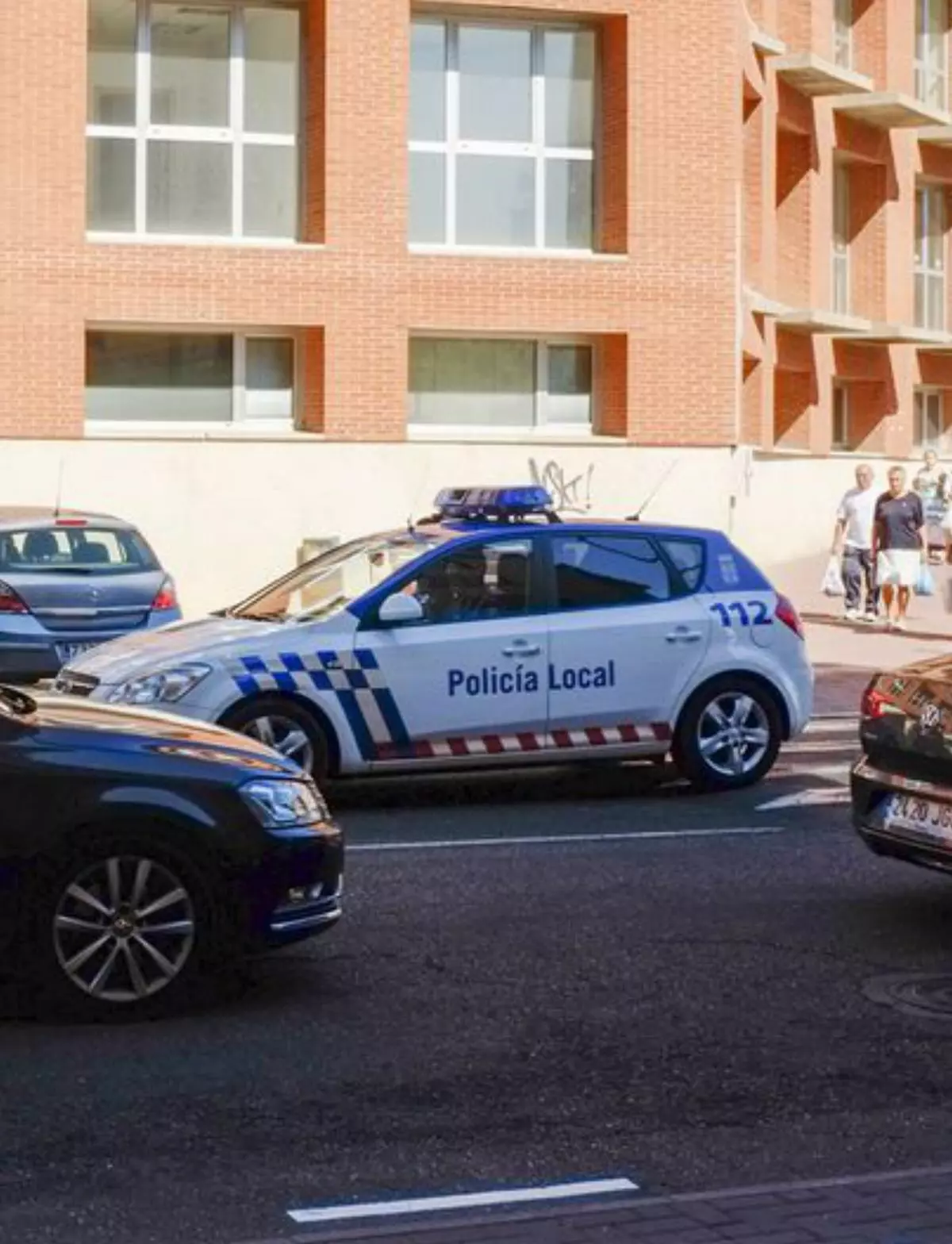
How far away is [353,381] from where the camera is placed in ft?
97.7

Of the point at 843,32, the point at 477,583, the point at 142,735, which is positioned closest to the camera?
the point at 142,735

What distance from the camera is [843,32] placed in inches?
1620

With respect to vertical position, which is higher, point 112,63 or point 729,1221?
point 112,63

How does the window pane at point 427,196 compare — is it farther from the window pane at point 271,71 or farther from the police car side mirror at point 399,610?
the police car side mirror at point 399,610

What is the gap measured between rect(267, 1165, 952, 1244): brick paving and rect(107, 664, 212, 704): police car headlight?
7326mm

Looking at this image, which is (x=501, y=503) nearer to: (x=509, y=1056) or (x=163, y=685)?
(x=163, y=685)

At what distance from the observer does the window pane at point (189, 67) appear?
29484 mm

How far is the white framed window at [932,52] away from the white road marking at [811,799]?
30.1 m

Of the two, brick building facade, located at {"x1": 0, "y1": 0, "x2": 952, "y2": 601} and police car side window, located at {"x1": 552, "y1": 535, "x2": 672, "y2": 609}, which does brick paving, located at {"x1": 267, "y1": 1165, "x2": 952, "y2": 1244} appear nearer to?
police car side window, located at {"x1": 552, "y1": 535, "x2": 672, "y2": 609}

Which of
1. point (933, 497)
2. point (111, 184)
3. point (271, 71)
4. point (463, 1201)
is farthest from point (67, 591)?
point (933, 497)

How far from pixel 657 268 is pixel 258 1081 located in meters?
23.9

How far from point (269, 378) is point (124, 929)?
2226 centimetres

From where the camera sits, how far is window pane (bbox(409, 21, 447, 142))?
99.8ft

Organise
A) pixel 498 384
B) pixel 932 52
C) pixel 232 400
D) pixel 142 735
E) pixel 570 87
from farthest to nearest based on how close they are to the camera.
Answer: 1. pixel 932 52
2. pixel 498 384
3. pixel 570 87
4. pixel 232 400
5. pixel 142 735
